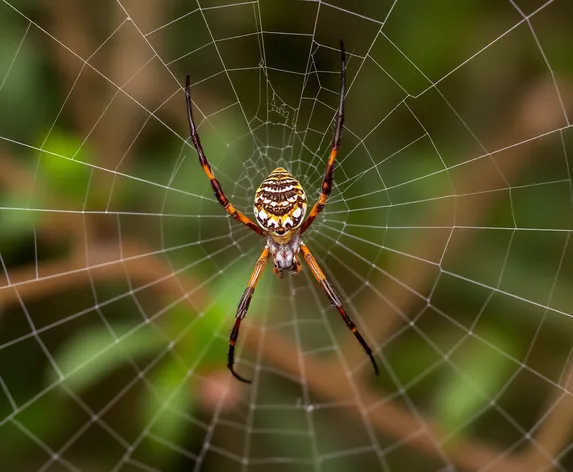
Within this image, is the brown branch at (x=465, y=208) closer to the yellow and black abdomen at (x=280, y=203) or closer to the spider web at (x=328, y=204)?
the spider web at (x=328, y=204)

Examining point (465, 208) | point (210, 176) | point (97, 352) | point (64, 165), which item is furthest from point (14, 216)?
point (465, 208)

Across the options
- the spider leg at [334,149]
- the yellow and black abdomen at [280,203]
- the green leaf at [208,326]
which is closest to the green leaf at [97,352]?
the green leaf at [208,326]

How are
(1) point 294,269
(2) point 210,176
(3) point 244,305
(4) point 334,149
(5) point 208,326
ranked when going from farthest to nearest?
1. (1) point 294,269
2. (3) point 244,305
3. (5) point 208,326
4. (2) point 210,176
5. (4) point 334,149

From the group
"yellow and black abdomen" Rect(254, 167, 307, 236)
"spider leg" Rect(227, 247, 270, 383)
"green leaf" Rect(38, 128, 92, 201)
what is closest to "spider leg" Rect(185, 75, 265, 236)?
"yellow and black abdomen" Rect(254, 167, 307, 236)

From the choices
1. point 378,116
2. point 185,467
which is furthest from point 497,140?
point 185,467

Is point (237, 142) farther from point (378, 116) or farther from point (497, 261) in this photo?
point (497, 261)

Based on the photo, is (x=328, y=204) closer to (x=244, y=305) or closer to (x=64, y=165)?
(x=244, y=305)

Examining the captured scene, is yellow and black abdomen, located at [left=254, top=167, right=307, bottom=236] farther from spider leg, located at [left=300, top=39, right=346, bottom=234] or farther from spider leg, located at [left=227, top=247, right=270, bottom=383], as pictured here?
spider leg, located at [left=227, top=247, right=270, bottom=383]
